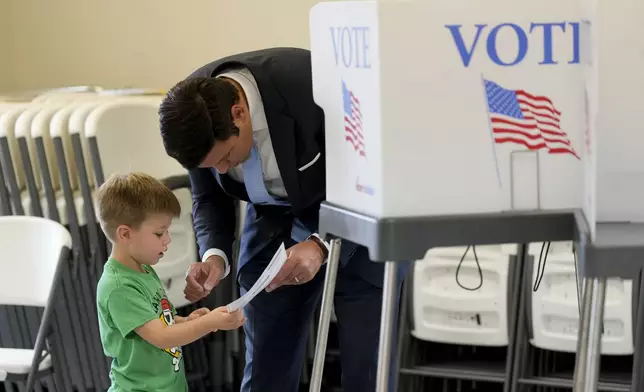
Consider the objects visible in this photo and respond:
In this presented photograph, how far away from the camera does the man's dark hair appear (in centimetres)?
160

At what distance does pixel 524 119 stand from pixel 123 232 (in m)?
0.83

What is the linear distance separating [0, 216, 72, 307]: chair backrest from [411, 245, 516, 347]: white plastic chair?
41.6 inches

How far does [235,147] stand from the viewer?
5.60 ft

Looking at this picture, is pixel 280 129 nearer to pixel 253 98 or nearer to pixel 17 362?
pixel 253 98

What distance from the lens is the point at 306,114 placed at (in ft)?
5.75

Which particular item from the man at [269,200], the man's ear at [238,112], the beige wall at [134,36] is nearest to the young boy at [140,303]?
the man at [269,200]

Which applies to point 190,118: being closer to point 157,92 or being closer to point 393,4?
point 393,4

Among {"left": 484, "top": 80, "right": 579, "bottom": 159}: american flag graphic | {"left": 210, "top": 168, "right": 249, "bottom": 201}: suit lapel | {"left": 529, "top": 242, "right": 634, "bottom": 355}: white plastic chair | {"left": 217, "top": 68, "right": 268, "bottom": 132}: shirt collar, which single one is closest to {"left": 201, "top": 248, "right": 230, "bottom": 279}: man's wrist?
{"left": 210, "top": 168, "right": 249, "bottom": 201}: suit lapel

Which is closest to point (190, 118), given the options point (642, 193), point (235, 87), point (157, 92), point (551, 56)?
point (235, 87)

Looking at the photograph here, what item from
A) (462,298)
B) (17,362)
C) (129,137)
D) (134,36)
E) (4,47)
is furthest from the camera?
(4,47)

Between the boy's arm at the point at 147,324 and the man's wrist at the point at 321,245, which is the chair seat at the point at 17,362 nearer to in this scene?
the boy's arm at the point at 147,324

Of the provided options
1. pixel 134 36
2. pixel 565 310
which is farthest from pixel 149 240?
pixel 134 36

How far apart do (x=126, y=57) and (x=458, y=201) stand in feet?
7.25

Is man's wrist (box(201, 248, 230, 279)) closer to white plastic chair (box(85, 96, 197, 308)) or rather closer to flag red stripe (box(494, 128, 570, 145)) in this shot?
white plastic chair (box(85, 96, 197, 308))
